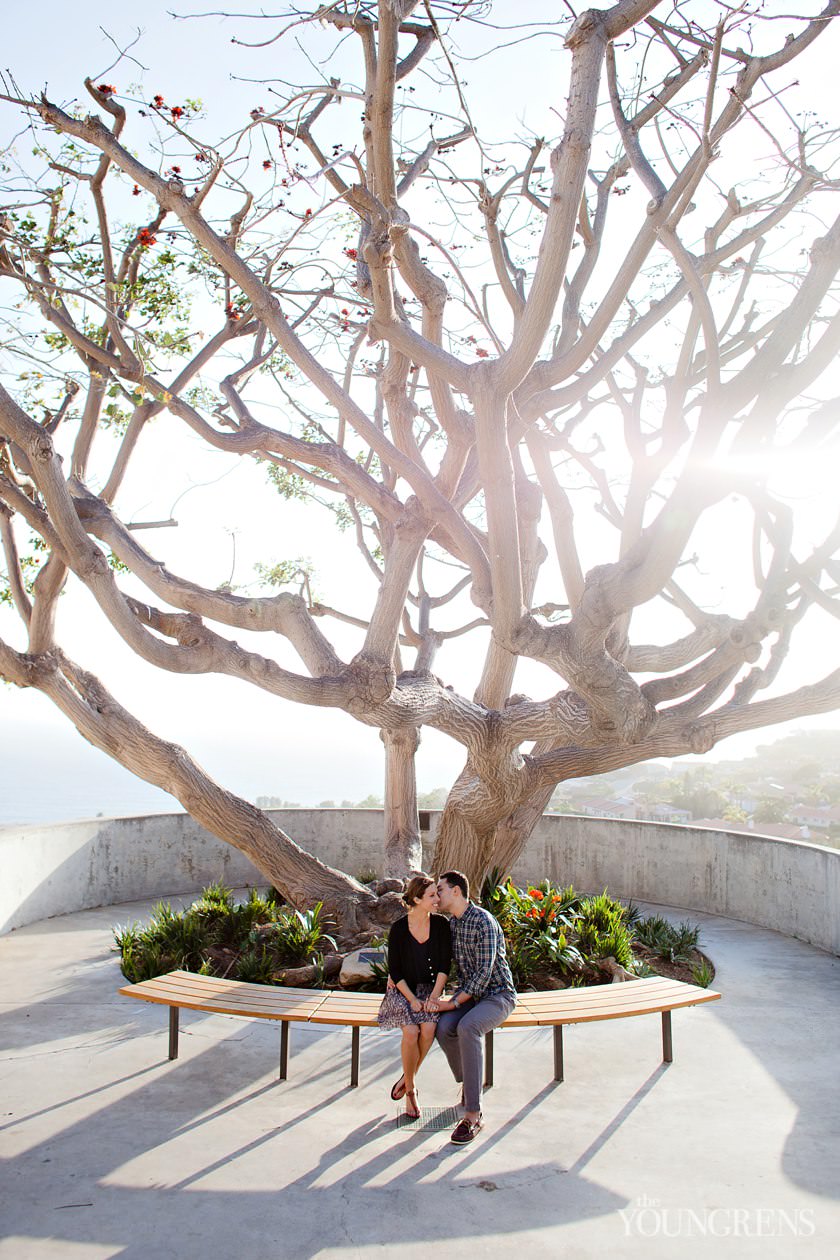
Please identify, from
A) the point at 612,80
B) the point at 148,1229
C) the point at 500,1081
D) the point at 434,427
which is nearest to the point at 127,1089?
the point at 148,1229

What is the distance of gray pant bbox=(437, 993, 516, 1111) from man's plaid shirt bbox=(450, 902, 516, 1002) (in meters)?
0.06

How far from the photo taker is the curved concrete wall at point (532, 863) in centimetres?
878

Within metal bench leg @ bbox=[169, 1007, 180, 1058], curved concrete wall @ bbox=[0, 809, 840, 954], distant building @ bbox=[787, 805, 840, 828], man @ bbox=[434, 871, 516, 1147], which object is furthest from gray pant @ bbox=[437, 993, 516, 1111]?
distant building @ bbox=[787, 805, 840, 828]

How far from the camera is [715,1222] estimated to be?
11.5 feet

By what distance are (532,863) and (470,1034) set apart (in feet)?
22.9

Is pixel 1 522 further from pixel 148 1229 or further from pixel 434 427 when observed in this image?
pixel 148 1229

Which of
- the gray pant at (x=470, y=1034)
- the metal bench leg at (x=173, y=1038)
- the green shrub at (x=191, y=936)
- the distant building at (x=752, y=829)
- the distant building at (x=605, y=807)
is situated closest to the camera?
the gray pant at (x=470, y=1034)

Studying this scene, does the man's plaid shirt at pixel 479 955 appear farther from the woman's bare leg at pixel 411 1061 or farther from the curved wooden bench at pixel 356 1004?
the woman's bare leg at pixel 411 1061

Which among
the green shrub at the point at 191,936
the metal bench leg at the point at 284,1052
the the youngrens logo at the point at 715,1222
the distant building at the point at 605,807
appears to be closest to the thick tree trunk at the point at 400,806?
the green shrub at the point at 191,936

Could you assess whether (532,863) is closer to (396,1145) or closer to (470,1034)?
(470,1034)

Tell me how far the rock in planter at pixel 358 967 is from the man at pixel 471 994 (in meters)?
2.02

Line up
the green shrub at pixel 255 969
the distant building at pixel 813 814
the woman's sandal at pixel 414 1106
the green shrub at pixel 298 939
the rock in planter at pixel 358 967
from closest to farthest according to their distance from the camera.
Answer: the woman's sandal at pixel 414 1106
the rock in planter at pixel 358 967
the green shrub at pixel 255 969
the green shrub at pixel 298 939
the distant building at pixel 813 814

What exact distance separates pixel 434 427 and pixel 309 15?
536 cm

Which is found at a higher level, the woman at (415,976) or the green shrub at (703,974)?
the woman at (415,976)
